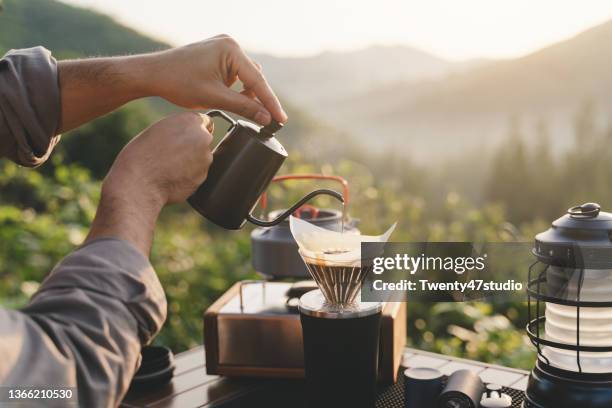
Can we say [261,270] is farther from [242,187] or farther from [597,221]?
[597,221]

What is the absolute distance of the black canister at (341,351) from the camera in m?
1.11

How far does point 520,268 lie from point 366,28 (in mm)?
3338

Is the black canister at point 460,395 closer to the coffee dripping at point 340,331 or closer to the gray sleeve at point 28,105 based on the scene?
the coffee dripping at point 340,331

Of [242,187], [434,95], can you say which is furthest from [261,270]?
[434,95]

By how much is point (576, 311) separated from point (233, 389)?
0.77 metres

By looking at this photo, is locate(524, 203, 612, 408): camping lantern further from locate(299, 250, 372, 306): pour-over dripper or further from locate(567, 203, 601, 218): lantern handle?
locate(299, 250, 372, 306): pour-over dripper

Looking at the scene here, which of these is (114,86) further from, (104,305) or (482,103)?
(482,103)

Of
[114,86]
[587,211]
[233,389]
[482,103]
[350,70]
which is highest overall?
[350,70]

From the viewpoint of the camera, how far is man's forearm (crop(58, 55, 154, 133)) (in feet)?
4.09

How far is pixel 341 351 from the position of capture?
3.65 ft

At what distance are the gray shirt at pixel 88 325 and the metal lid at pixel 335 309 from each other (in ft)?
1.18

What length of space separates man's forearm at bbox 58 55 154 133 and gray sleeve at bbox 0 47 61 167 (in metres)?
0.02

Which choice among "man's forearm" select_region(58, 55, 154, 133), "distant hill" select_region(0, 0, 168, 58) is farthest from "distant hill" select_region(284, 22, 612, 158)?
"man's forearm" select_region(58, 55, 154, 133)

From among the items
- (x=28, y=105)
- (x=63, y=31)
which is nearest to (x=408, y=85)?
(x=63, y=31)
